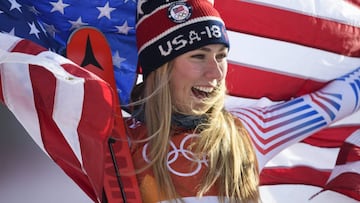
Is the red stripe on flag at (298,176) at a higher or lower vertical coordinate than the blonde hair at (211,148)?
lower

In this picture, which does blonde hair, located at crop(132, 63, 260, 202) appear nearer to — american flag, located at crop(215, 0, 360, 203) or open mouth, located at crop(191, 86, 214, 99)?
open mouth, located at crop(191, 86, 214, 99)

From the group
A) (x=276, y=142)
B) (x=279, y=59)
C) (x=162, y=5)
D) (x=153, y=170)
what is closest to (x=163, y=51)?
(x=162, y=5)

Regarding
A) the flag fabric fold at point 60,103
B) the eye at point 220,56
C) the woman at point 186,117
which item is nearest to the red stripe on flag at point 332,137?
the woman at point 186,117

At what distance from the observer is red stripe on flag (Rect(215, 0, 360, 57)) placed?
10.00ft

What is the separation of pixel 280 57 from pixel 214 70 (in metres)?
0.81

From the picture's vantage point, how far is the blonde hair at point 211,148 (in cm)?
232

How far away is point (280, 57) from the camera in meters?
3.09

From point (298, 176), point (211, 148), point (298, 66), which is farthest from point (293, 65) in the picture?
point (211, 148)

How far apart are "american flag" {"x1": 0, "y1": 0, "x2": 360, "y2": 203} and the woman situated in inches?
15.7

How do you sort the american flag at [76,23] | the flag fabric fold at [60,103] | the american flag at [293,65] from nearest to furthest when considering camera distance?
the flag fabric fold at [60,103] → the american flag at [76,23] → the american flag at [293,65]

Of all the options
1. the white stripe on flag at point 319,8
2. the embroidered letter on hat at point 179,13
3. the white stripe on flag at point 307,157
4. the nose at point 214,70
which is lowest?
the white stripe on flag at point 307,157

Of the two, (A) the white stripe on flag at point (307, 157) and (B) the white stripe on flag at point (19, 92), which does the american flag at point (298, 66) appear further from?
(B) the white stripe on flag at point (19, 92)

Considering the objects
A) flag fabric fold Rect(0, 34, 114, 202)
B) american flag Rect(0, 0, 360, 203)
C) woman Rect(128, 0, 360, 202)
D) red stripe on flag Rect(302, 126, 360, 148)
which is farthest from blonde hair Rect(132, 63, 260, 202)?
red stripe on flag Rect(302, 126, 360, 148)

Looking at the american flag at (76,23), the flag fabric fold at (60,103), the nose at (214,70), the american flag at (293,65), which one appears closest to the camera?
the flag fabric fold at (60,103)
